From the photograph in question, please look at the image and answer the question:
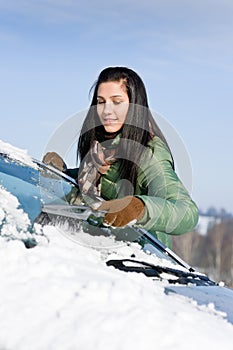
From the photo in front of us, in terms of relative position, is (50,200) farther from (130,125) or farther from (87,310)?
(87,310)

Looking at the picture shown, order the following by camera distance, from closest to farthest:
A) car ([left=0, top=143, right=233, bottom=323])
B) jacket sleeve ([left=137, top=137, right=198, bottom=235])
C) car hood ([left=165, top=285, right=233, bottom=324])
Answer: car hood ([left=165, top=285, right=233, bottom=324]) → car ([left=0, top=143, right=233, bottom=323]) → jacket sleeve ([left=137, top=137, right=198, bottom=235])

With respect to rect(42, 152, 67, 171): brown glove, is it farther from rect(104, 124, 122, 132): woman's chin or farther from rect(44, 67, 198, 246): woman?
rect(104, 124, 122, 132): woman's chin

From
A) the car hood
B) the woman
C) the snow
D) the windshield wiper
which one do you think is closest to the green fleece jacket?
the woman

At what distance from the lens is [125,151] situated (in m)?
3.83

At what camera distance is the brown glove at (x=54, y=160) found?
4169 mm

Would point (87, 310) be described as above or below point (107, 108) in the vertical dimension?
below

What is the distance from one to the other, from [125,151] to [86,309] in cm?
166

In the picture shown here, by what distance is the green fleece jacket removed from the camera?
3.28 m

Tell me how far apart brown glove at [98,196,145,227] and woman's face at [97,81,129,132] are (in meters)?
0.72

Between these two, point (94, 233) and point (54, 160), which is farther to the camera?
point (54, 160)

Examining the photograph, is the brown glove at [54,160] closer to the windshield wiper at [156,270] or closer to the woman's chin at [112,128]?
the woman's chin at [112,128]

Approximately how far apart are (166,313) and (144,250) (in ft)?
3.43

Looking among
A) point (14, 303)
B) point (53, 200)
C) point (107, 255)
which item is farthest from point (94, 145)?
point (14, 303)

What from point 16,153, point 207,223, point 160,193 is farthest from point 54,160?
point 207,223
